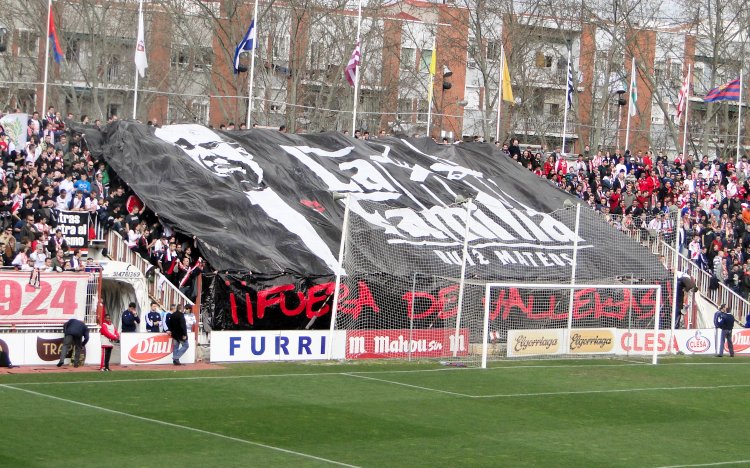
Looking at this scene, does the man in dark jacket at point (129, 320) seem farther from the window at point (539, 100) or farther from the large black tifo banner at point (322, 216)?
the window at point (539, 100)

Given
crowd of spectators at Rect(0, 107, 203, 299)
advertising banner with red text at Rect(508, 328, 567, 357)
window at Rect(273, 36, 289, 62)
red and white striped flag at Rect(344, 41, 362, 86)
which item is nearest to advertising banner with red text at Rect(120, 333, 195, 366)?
crowd of spectators at Rect(0, 107, 203, 299)

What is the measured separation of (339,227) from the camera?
38.3 meters

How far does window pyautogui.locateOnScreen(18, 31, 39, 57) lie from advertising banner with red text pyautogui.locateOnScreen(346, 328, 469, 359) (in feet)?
131

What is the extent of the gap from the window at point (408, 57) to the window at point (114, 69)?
1612cm

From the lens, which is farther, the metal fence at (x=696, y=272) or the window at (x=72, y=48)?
the window at (x=72, y=48)

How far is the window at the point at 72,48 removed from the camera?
67500 mm

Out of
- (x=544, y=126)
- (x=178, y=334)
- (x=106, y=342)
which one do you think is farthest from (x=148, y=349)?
(x=544, y=126)

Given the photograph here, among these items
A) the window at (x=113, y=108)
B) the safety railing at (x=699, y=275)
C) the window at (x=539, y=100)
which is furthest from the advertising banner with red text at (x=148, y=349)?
the window at (x=539, y=100)

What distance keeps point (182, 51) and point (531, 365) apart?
4277 centimetres

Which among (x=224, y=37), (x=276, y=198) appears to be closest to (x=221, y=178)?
(x=276, y=198)

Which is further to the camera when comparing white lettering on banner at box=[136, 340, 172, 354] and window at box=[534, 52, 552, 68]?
window at box=[534, 52, 552, 68]

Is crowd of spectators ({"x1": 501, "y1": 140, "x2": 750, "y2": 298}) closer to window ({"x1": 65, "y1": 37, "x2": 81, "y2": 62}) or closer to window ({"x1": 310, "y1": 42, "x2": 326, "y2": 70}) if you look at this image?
window ({"x1": 310, "y1": 42, "x2": 326, "y2": 70})

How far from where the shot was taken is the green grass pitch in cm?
1766

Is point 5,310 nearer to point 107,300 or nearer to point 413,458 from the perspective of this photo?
point 107,300
